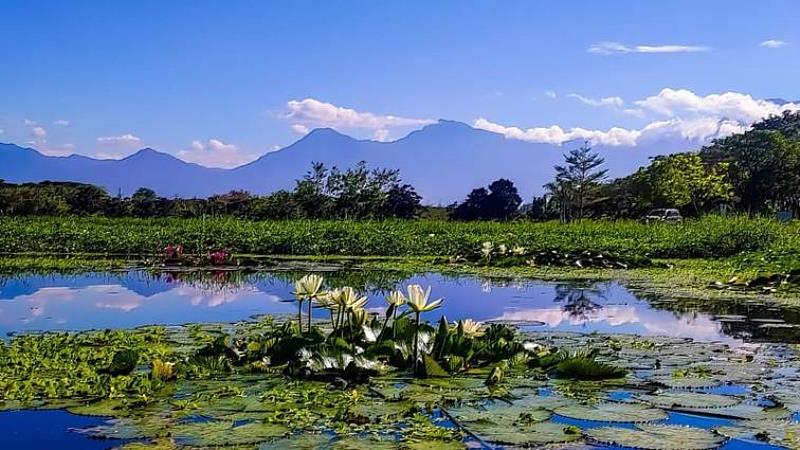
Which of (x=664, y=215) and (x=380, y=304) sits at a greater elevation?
(x=664, y=215)

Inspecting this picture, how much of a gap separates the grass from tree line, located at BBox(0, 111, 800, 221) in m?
6.41

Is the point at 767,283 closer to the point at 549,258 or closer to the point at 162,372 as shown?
the point at 549,258

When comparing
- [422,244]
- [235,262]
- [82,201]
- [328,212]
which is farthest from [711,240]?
[82,201]

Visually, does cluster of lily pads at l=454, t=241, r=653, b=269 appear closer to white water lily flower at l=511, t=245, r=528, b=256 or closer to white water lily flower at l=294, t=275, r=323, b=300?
white water lily flower at l=511, t=245, r=528, b=256

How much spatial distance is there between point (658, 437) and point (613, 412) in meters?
0.43

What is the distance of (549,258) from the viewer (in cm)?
1650

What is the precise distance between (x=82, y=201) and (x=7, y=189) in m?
2.45

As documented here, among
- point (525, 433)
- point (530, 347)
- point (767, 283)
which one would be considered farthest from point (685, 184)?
point (525, 433)

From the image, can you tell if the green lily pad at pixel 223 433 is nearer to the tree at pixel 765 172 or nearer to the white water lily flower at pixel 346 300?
the white water lily flower at pixel 346 300

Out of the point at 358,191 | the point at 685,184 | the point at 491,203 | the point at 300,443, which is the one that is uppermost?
the point at 685,184

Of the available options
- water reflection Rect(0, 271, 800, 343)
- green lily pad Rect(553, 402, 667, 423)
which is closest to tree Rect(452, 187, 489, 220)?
water reflection Rect(0, 271, 800, 343)

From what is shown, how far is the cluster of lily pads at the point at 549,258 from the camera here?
52.4 feet

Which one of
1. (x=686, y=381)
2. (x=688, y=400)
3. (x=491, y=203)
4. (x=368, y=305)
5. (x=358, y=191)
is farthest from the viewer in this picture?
(x=491, y=203)

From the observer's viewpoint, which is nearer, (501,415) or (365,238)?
(501,415)
